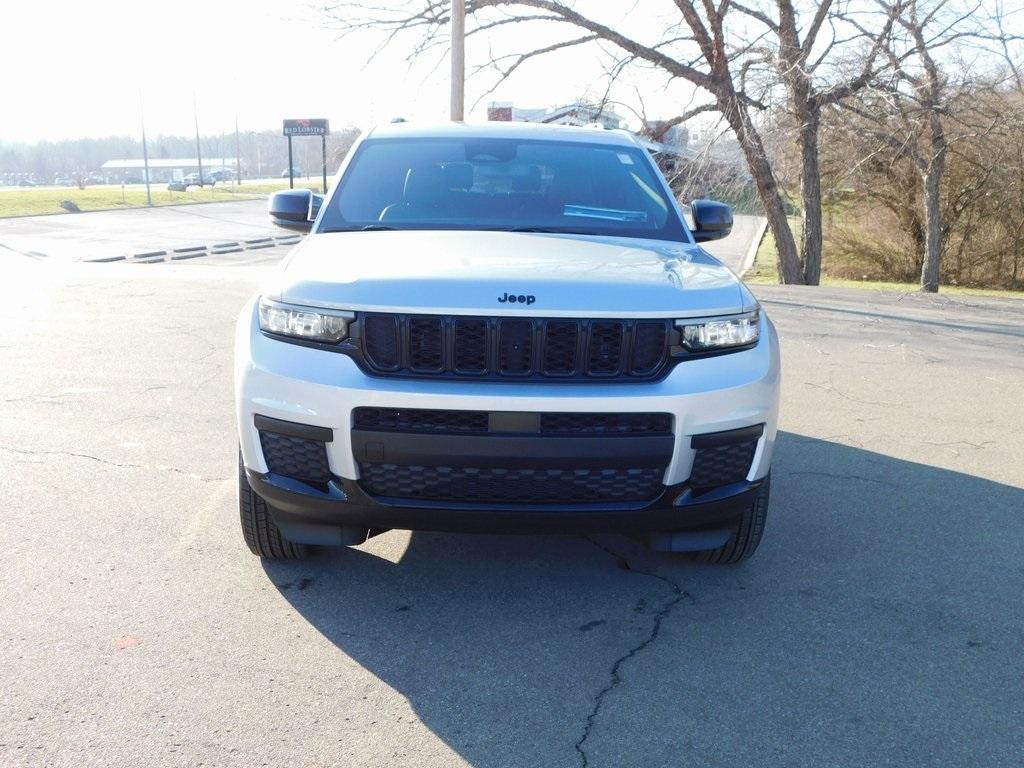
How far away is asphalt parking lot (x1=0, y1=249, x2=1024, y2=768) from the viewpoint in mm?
2787

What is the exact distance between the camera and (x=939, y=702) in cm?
303

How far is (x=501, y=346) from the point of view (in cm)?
324

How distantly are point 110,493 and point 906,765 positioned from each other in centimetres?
373

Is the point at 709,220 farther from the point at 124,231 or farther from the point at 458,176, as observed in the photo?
the point at 124,231

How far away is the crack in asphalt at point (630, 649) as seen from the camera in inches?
111

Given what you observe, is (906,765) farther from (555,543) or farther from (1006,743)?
(555,543)

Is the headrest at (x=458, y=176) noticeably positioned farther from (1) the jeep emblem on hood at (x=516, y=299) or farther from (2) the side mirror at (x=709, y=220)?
(1) the jeep emblem on hood at (x=516, y=299)

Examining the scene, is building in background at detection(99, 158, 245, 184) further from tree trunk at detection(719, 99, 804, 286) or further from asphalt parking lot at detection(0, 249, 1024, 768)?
asphalt parking lot at detection(0, 249, 1024, 768)

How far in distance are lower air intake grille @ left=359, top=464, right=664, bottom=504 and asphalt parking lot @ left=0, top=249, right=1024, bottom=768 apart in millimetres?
530

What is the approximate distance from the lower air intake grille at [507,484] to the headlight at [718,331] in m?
0.49

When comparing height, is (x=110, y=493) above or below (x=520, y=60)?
below

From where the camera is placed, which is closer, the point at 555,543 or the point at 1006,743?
the point at 1006,743

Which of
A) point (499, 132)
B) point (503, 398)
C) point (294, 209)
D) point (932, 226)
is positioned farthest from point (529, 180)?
point (932, 226)

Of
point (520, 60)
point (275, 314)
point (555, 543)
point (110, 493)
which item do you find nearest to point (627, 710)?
point (555, 543)
